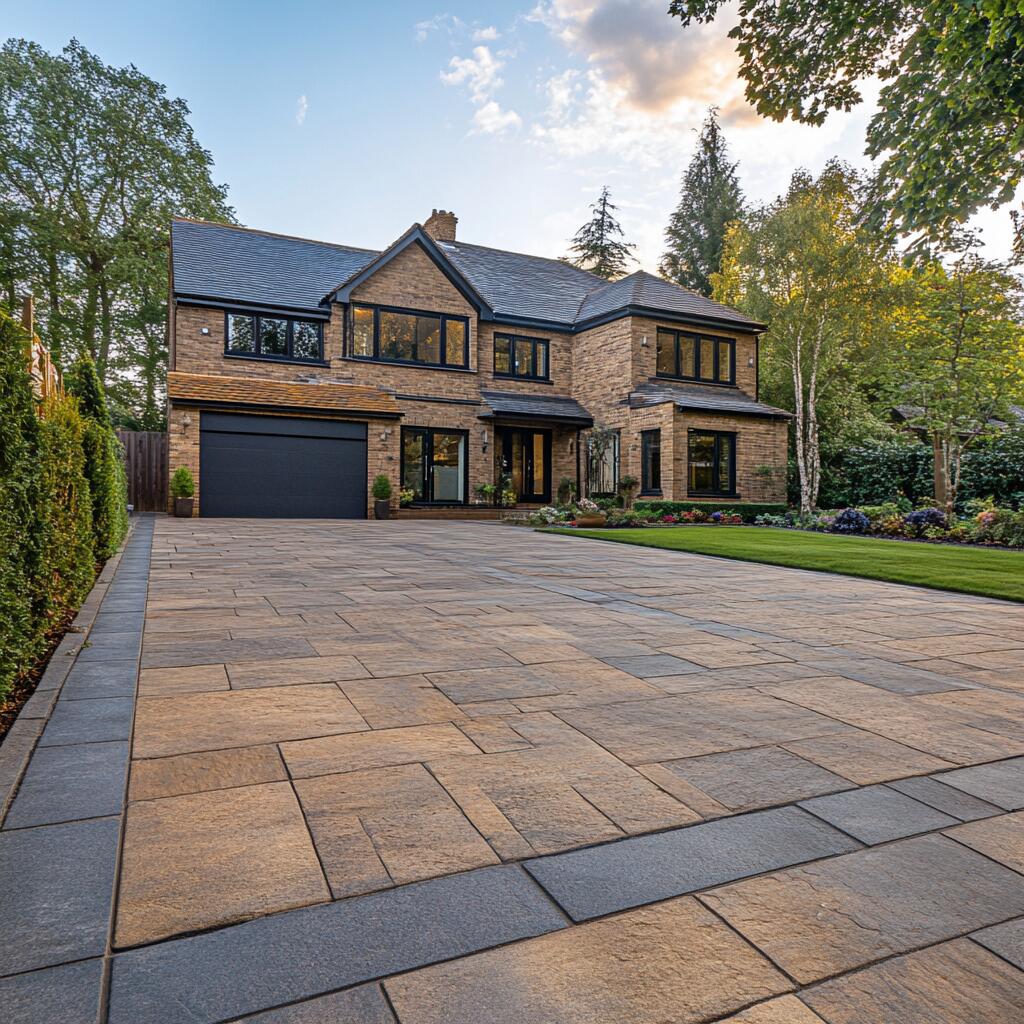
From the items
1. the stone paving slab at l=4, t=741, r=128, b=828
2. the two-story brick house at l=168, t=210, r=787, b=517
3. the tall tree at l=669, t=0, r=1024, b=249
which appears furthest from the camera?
the two-story brick house at l=168, t=210, r=787, b=517

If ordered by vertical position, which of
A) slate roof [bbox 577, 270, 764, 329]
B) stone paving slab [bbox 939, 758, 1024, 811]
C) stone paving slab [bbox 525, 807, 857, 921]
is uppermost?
slate roof [bbox 577, 270, 764, 329]

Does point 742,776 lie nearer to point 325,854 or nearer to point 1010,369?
point 325,854

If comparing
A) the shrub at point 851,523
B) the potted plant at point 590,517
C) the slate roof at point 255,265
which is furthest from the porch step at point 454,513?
the shrub at point 851,523

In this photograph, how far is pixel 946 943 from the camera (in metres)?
1.34

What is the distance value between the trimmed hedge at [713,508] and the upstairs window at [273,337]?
9.44 meters

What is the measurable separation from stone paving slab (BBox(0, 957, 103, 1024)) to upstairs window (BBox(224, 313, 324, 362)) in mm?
17309

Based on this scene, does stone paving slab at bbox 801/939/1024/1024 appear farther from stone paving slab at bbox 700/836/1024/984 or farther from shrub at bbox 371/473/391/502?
shrub at bbox 371/473/391/502

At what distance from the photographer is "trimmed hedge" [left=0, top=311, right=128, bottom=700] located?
2607 mm

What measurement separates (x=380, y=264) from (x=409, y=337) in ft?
6.59

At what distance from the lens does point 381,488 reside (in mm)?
16562

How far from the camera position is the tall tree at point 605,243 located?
35781mm

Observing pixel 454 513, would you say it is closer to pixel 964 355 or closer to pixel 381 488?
pixel 381 488

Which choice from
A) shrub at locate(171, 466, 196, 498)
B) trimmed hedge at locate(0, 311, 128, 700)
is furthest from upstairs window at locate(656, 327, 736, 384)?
trimmed hedge at locate(0, 311, 128, 700)

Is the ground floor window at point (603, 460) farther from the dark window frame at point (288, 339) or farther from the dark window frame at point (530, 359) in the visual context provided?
the dark window frame at point (288, 339)
